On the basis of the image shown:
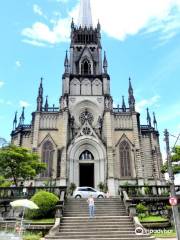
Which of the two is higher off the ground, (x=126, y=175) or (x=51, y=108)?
(x=51, y=108)

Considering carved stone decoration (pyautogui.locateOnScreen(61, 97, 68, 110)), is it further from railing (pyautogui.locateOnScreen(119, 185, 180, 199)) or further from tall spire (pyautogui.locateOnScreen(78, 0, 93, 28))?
tall spire (pyautogui.locateOnScreen(78, 0, 93, 28))

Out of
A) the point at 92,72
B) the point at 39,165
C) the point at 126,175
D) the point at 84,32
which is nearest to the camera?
the point at 39,165

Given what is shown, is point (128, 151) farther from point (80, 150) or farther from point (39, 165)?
point (39, 165)

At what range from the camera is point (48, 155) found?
35.0 meters

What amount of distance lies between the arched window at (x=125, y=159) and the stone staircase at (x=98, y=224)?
14770 millimetres

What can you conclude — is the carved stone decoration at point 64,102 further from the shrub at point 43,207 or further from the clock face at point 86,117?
the shrub at point 43,207

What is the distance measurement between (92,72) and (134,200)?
27.1 m

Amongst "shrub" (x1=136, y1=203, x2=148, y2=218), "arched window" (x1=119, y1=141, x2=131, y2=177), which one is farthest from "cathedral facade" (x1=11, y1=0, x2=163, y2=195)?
"shrub" (x1=136, y1=203, x2=148, y2=218)

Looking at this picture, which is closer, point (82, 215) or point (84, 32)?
point (82, 215)

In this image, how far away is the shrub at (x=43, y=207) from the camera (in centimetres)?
1839

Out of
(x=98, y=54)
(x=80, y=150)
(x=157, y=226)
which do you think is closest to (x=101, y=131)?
(x=80, y=150)

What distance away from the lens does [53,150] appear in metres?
35.1

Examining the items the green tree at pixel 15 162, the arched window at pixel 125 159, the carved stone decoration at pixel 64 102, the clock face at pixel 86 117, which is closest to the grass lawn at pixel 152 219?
the green tree at pixel 15 162

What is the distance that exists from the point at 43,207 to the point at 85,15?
46356 mm
